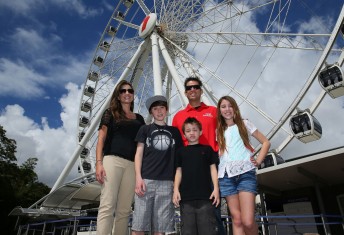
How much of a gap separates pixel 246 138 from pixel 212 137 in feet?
1.37

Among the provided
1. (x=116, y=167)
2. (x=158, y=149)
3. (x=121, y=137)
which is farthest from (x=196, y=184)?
(x=121, y=137)

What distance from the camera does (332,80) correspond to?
11.0 meters

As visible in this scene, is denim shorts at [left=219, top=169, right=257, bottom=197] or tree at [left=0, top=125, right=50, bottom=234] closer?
denim shorts at [left=219, top=169, right=257, bottom=197]

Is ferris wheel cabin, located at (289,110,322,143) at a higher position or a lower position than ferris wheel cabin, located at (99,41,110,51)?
lower

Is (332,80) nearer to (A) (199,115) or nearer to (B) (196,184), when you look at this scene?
(A) (199,115)

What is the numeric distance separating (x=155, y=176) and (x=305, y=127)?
9796mm

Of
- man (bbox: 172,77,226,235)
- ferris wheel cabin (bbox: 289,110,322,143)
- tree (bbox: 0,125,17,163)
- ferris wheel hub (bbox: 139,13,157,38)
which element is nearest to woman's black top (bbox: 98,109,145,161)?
man (bbox: 172,77,226,235)

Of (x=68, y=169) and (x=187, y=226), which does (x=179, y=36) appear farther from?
(x=187, y=226)

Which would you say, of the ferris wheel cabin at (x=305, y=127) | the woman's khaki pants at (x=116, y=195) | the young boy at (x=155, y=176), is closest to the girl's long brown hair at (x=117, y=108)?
the young boy at (x=155, y=176)

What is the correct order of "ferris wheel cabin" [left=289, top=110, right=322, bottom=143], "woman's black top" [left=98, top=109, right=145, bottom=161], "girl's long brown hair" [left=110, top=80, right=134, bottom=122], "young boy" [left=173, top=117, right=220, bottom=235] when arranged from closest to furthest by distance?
"young boy" [left=173, top=117, right=220, bottom=235] → "woman's black top" [left=98, top=109, right=145, bottom=161] → "girl's long brown hair" [left=110, top=80, right=134, bottom=122] → "ferris wheel cabin" [left=289, top=110, right=322, bottom=143]

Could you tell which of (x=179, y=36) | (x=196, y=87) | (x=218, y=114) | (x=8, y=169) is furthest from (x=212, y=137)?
(x=8, y=169)

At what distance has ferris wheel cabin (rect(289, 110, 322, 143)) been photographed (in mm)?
11328

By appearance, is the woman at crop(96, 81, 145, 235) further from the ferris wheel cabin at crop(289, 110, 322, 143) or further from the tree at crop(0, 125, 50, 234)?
the tree at crop(0, 125, 50, 234)

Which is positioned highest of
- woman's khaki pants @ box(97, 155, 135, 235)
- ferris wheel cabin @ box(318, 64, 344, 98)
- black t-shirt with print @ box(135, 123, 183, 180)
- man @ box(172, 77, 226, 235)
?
ferris wheel cabin @ box(318, 64, 344, 98)
